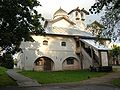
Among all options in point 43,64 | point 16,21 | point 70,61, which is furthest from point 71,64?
point 16,21

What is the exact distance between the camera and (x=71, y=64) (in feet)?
135

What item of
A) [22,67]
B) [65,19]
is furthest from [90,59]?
[65,19]

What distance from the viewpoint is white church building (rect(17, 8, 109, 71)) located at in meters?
37.5

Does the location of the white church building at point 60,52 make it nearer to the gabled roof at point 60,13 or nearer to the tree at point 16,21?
the gabled roof at point 60,13

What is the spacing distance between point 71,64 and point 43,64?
5019 millimetres

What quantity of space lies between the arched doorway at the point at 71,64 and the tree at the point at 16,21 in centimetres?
2059

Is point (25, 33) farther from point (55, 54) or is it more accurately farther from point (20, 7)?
point (55, 54)

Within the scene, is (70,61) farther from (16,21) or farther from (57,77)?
(16,21)

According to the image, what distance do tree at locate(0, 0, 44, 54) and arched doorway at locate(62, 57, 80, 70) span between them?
2059 cm

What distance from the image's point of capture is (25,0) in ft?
62.1

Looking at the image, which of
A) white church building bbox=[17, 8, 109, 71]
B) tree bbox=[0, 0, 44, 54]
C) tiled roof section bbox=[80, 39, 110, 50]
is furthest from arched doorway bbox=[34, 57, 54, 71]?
tree bbox=[0, 0, 44, 54]

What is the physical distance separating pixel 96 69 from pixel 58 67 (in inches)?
340

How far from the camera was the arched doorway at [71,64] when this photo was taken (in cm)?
4056

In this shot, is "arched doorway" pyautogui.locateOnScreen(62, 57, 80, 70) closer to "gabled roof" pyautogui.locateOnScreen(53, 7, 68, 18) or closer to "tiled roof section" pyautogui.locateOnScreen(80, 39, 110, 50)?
"tiled roof section" pyautogui.locateOnScreen(80, 39, 110, 50)
